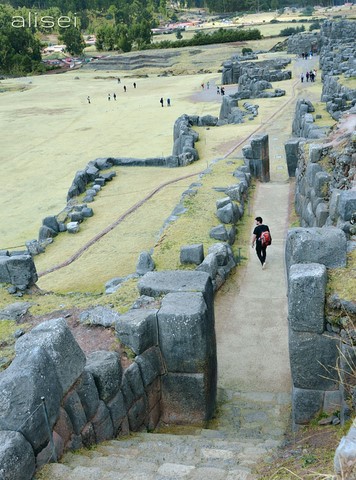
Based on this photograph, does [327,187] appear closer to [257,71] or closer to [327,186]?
[327,186]

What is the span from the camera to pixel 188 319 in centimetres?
953

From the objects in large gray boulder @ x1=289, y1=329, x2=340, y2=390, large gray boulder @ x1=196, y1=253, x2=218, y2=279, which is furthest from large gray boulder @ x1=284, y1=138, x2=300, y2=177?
large gray boulder @ x1=289, y1=329, x2=340, y2=390

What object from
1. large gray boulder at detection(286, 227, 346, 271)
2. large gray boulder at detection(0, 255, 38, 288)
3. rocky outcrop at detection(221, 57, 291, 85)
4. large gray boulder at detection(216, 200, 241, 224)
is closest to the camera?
large gray boulder at detection(286, 227, 346, 271)

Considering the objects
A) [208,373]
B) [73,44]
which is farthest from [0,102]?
[208,373]

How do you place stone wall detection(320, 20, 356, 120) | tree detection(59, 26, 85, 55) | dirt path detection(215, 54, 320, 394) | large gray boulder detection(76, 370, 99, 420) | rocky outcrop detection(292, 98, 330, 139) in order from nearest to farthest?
large gray boulder detection(76, 370, 99, 420) → dirt path detection(215, 54, 320, 394) → rocky outcrop detection(292, 98, 330, 139) → stone wall detection(320, 20, 356, 120) → tree detection(59, 26, 85, 55)

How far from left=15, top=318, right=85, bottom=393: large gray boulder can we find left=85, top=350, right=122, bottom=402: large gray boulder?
0.42m

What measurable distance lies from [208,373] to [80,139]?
3839cm

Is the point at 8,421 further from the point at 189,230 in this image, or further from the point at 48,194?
the point at 48,194

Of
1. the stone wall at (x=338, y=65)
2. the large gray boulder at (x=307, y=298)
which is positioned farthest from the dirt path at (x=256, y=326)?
the stone wall at (x=338, y=65)

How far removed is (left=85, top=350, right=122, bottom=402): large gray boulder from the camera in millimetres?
8414

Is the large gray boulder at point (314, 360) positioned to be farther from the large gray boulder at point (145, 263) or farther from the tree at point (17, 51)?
the tree at point (17, 51)

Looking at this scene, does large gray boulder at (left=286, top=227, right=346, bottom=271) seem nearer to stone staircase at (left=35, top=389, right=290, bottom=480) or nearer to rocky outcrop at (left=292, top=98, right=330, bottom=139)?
stone staircase at (left=35, top=389, right=290, bottom=480)

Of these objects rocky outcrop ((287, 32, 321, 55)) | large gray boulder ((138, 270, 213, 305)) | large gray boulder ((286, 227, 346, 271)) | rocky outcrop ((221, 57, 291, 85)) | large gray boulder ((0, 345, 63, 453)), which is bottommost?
large gray boulder ((138, 270, 213, 305))

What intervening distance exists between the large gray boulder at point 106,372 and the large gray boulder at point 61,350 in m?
0.42
